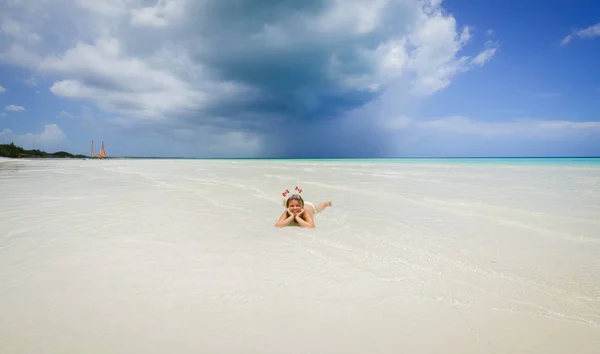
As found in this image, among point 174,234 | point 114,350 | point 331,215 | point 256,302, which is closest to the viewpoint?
point 114,350

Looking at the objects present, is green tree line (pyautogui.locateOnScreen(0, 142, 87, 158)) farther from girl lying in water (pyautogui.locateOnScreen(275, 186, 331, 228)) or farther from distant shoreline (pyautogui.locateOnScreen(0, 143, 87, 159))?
girl lying in water (pyautogui.locateOnScreen(275, 186, 331, 228))

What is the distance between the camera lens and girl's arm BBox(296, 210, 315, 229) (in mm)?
6164

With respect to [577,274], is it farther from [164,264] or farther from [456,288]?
[164,264]

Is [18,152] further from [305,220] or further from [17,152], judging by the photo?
[305,220]

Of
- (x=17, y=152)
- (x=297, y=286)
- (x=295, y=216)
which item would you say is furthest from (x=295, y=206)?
(x=17, y=152)

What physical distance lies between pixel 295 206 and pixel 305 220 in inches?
15.2

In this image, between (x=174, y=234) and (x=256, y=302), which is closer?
(x=256, y=302)

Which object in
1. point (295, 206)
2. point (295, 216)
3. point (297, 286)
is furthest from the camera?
point (295, 206)

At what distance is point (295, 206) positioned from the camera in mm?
6465

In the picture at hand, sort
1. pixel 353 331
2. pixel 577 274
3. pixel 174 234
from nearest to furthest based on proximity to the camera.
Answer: pixel 353 331, pixel 577 274, pixel 174 234

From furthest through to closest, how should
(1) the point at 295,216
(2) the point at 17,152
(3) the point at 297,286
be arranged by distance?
(2) the point at 17,152 → (1) the point at 295,216 → (3) the point at 297,286

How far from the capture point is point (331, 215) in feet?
24.3

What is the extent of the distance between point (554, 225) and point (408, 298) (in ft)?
17.5

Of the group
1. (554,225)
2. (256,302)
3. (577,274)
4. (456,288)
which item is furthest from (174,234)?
(554,225)
